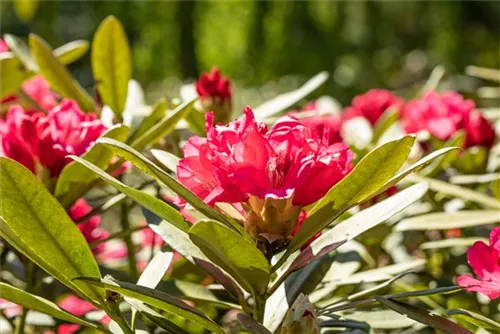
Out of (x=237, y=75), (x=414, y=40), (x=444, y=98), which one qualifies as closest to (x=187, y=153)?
(x=444, y=98)

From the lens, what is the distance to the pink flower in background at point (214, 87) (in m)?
0.98

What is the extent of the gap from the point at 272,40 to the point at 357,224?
672 cm

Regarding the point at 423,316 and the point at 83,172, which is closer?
the point at 423,316

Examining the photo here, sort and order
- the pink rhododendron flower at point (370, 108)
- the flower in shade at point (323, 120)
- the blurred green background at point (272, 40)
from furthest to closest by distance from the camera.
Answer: the blurred green background at point (272, 40) < the pink rhododendron flower at point (370, 108) < the flower in shade at point (323, 120)

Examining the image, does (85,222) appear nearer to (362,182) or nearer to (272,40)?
(362,182)

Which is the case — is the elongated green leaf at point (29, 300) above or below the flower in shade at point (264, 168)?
below

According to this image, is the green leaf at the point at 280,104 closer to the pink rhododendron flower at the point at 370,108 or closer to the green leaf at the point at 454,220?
A: the green leaf at the point at 454,220

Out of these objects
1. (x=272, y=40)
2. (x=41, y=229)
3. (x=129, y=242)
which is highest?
(x=41, y=229)

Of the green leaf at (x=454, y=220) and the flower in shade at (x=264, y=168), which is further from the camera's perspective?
the green leaf at (x=454, y=220)

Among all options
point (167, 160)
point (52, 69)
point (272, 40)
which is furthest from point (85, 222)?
point (272, 40)

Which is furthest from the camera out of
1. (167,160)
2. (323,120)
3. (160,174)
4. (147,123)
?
(323,120)

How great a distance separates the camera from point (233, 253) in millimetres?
552

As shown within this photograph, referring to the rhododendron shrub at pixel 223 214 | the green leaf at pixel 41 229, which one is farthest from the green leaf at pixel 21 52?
the green leaf at pixel 41 229

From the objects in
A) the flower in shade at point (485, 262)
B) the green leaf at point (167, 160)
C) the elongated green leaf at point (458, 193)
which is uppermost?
the green leaf at point (167, 160)
